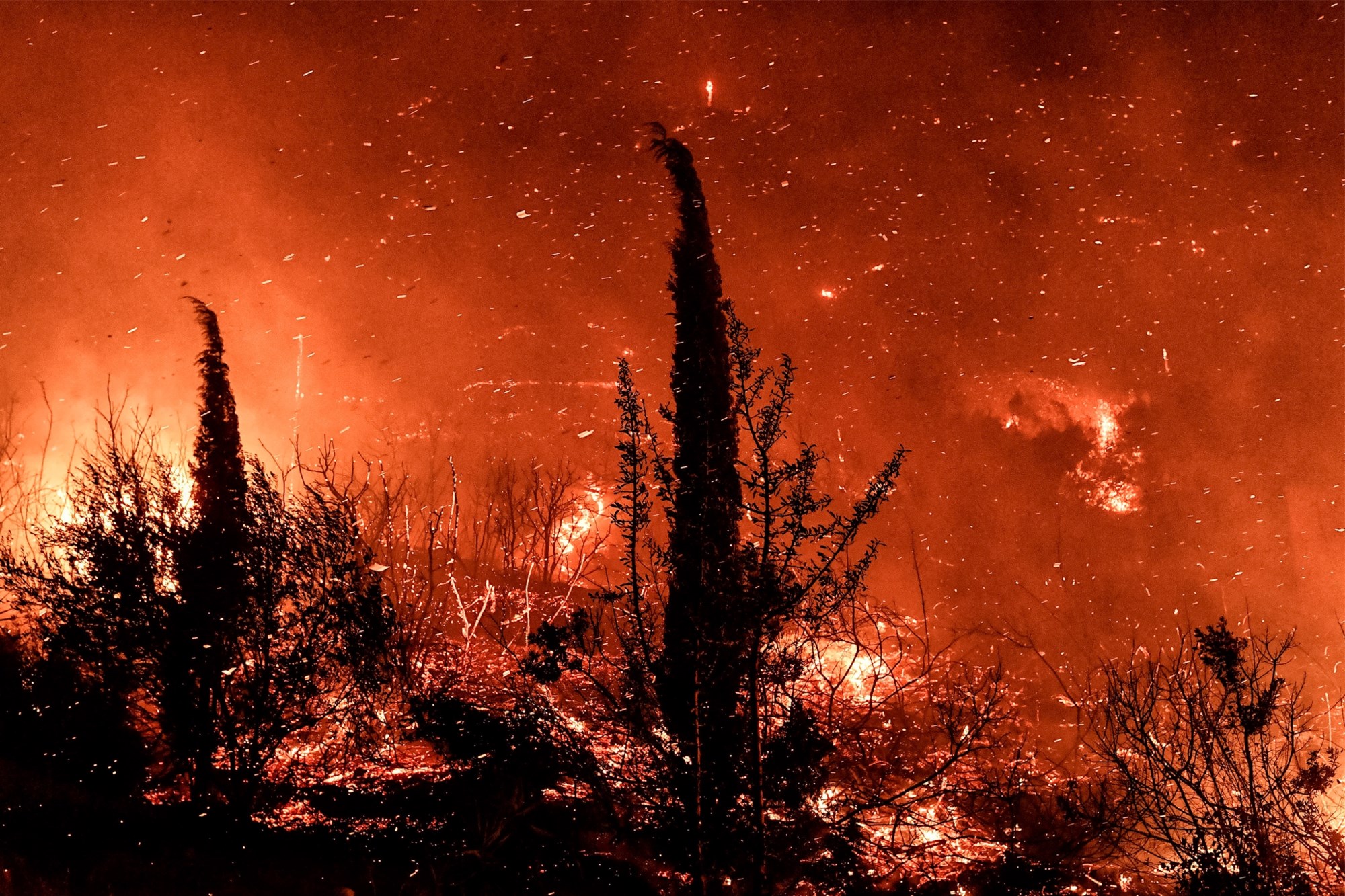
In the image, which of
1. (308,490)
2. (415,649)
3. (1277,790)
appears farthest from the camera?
(415,649)

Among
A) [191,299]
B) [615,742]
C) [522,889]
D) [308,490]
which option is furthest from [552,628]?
[191,299]

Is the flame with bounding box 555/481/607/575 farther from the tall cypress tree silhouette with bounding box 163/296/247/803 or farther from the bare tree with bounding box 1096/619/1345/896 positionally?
the bare tree with bounding box 1096/619/1345/896

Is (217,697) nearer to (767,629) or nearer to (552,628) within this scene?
(552,628)

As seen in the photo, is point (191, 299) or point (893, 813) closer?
point (893, 813)

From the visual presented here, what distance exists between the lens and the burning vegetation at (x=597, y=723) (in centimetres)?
546

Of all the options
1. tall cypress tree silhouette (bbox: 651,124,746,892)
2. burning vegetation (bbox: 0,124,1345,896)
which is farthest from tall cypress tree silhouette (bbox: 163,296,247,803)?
tall cypress tree silhouette (bbox: 651,124,746,892)

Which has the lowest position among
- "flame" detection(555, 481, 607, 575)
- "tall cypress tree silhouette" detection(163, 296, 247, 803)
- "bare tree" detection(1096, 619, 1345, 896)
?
"bare tree" detection(1096, 619, 1345, 896)

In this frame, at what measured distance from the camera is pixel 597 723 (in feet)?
28.5

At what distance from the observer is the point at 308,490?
875 cm

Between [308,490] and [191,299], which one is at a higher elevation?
[191,299]

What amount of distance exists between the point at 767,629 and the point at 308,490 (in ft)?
18.6

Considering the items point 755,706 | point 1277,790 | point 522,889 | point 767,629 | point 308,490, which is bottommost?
point 522,889

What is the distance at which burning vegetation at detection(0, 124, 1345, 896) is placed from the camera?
17.9 feet

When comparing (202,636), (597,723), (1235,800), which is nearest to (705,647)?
(597,723)
